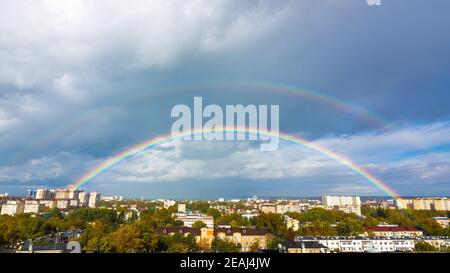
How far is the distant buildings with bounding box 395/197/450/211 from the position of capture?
14.9 metres

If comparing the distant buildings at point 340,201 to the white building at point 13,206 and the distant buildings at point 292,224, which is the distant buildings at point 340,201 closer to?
the distant buildings at point 292,224

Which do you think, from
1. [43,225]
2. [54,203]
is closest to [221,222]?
[43,225]

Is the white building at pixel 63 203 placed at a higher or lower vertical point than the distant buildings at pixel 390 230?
higher

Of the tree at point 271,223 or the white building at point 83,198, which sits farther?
the white building at point 83,198

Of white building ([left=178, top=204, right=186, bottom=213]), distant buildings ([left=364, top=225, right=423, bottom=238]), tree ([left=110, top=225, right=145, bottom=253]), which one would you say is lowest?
distant buildings ([left=364, top=225, right=423, bottom=238])

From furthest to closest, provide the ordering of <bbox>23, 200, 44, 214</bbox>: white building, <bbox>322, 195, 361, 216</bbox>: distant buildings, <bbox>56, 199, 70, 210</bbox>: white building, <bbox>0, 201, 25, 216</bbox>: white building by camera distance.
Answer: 1. <bbox>56, 199, 70, 210</bbox>: white building
2. <bbox>322, 195, 361, 216</bbox>: distant buildings
3. <bbox>23, 200, 44, 214</bbox>: white building
4. <bbox>0, 201, 25, 216</bbox>: white building

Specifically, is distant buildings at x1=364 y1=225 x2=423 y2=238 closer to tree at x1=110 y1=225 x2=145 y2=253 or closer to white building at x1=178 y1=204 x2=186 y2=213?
tree at x1=110 y1=225 x2=145 y2=253

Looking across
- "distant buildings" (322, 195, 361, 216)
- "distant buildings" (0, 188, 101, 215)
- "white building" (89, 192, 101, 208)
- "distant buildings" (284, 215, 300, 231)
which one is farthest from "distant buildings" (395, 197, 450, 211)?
"white building" (89, 192, 101, 208)

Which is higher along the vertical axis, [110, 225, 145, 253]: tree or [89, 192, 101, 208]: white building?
[89, 192, 101, 208]: white building

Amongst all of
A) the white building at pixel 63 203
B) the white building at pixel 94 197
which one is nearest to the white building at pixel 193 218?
the white building at pixel 94 197

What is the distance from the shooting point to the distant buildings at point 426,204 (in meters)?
14.9
